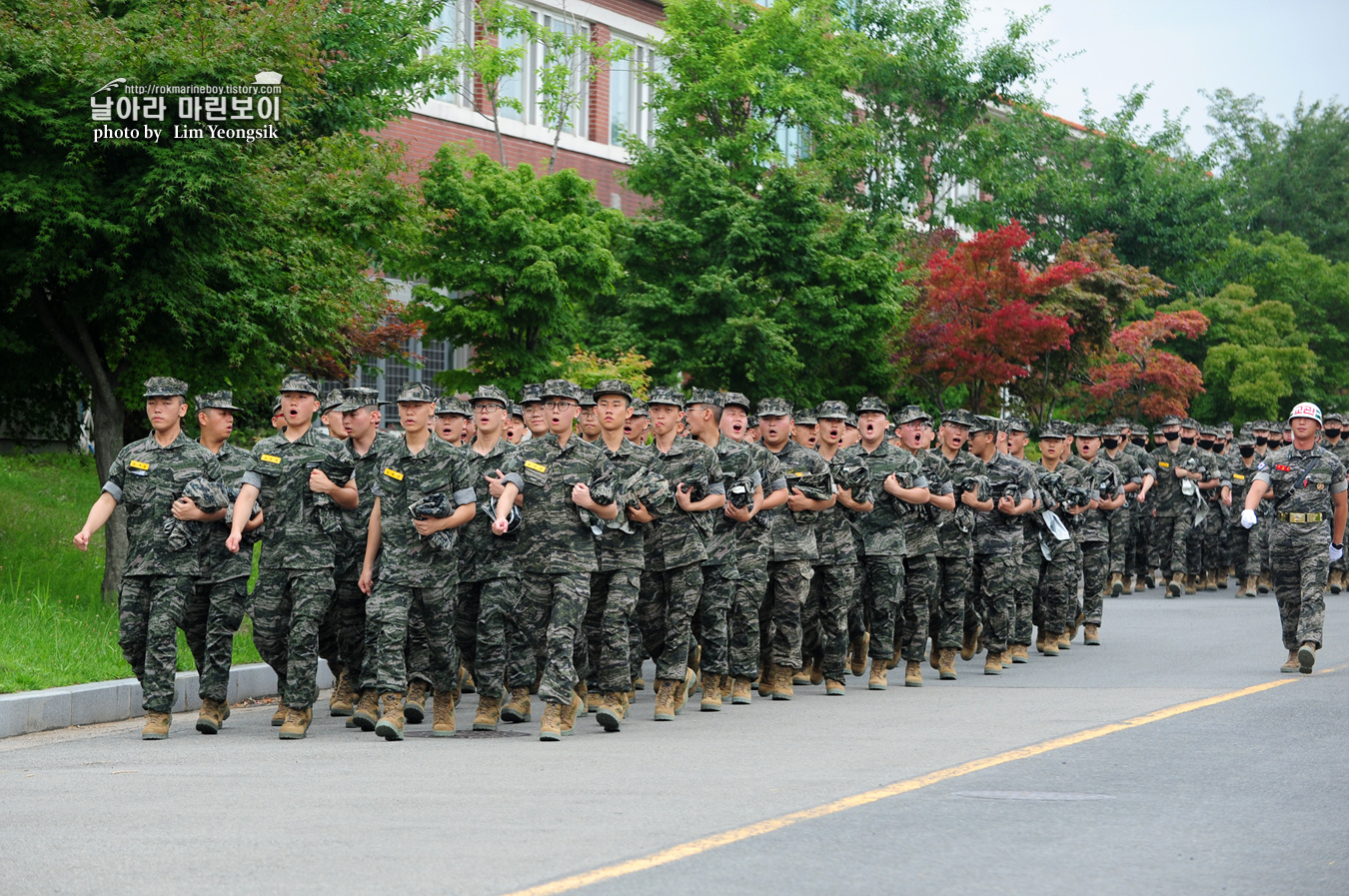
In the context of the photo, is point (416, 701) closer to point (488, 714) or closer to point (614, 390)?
point (488, 714)

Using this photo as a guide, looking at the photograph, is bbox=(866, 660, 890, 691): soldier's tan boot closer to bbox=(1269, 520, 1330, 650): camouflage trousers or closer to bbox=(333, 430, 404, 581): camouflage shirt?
bbox=(1269, 520, 1330, 650): camouflage trousers

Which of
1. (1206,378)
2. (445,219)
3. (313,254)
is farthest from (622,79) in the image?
(313,254)

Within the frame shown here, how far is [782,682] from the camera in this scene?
39.6ft

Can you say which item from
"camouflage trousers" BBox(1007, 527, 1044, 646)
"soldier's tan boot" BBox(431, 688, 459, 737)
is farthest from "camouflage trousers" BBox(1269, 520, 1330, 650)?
"soldier's tan boot" BBox(431, 688, 459, 737)

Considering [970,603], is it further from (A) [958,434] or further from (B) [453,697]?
(B) [453,697]

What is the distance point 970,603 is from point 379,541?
6.46 meters

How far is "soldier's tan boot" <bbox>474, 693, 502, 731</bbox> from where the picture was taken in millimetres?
10180

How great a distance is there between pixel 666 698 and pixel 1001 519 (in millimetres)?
4503

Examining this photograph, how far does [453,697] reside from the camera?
33.3ft

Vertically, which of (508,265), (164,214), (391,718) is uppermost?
(508,265)

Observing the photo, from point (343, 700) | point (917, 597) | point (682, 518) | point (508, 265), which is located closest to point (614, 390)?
point (682, 518)

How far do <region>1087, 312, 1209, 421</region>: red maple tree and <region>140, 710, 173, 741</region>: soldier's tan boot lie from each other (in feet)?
81.6

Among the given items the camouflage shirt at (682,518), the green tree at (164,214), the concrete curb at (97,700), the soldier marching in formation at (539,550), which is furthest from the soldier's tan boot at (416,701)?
the green tree at (164,214)

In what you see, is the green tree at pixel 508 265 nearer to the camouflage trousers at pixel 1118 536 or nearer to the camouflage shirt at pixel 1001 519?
the camouflage trousers at pixel 1118 536
